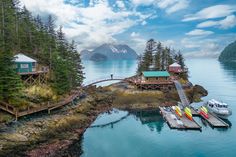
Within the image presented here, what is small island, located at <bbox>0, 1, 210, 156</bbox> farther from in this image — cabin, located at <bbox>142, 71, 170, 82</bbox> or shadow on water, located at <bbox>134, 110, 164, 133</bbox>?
shadow on water, located at <bbox>134, 110, 164, 133</bbox>

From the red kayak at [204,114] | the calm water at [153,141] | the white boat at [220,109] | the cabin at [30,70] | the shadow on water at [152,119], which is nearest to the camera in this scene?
the calm water at [153,141]

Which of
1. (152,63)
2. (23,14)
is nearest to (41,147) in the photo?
(23,14)

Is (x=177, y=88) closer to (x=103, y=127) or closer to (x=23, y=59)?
(x=103, y=127)

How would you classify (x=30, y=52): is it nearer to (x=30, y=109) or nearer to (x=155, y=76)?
(x=30, y=109)

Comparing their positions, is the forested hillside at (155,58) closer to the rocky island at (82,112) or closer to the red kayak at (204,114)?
the rocky island at (82,112)

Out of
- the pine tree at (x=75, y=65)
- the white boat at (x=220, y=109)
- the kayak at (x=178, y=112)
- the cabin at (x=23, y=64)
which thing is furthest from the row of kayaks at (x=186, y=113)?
the cabin at (x=23, y=64)

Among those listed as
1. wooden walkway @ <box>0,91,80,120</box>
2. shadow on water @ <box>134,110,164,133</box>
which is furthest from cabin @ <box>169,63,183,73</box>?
wooden walkway @ <box>0,91,80,120</box>
